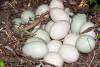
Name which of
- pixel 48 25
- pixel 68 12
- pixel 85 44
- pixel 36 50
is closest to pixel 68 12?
pixel 68 12

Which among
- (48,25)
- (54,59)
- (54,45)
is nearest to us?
(54,59)

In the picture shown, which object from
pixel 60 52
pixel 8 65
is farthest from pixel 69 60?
pixel 8 65

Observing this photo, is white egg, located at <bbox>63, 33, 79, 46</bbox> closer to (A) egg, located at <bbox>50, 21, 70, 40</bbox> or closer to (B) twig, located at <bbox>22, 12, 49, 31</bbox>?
(A) egg, located at <bbox>50, 21, 70, 40</bbox>

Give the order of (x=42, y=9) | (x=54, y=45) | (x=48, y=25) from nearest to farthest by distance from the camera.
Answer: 1. (x=54, y=45)
2. (x=48, y=25)
3. (x=42, y=9)

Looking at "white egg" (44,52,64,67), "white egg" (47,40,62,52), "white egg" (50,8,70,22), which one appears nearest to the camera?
"white egg" (44,52,64,67)

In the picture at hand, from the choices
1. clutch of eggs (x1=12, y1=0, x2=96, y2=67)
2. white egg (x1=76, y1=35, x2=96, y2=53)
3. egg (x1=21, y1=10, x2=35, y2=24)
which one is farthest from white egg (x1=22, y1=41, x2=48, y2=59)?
egg (x1=21, y1=10, x2=35, y2=24)


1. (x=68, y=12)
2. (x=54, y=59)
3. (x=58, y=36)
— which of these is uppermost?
(x=68, y=12)

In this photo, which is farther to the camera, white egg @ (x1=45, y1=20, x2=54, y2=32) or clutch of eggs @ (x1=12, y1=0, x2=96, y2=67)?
white egg @ (x1=45, y1=20, x2=54, y2=32)

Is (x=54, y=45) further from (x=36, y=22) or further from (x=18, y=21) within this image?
(x=18, y=21)
